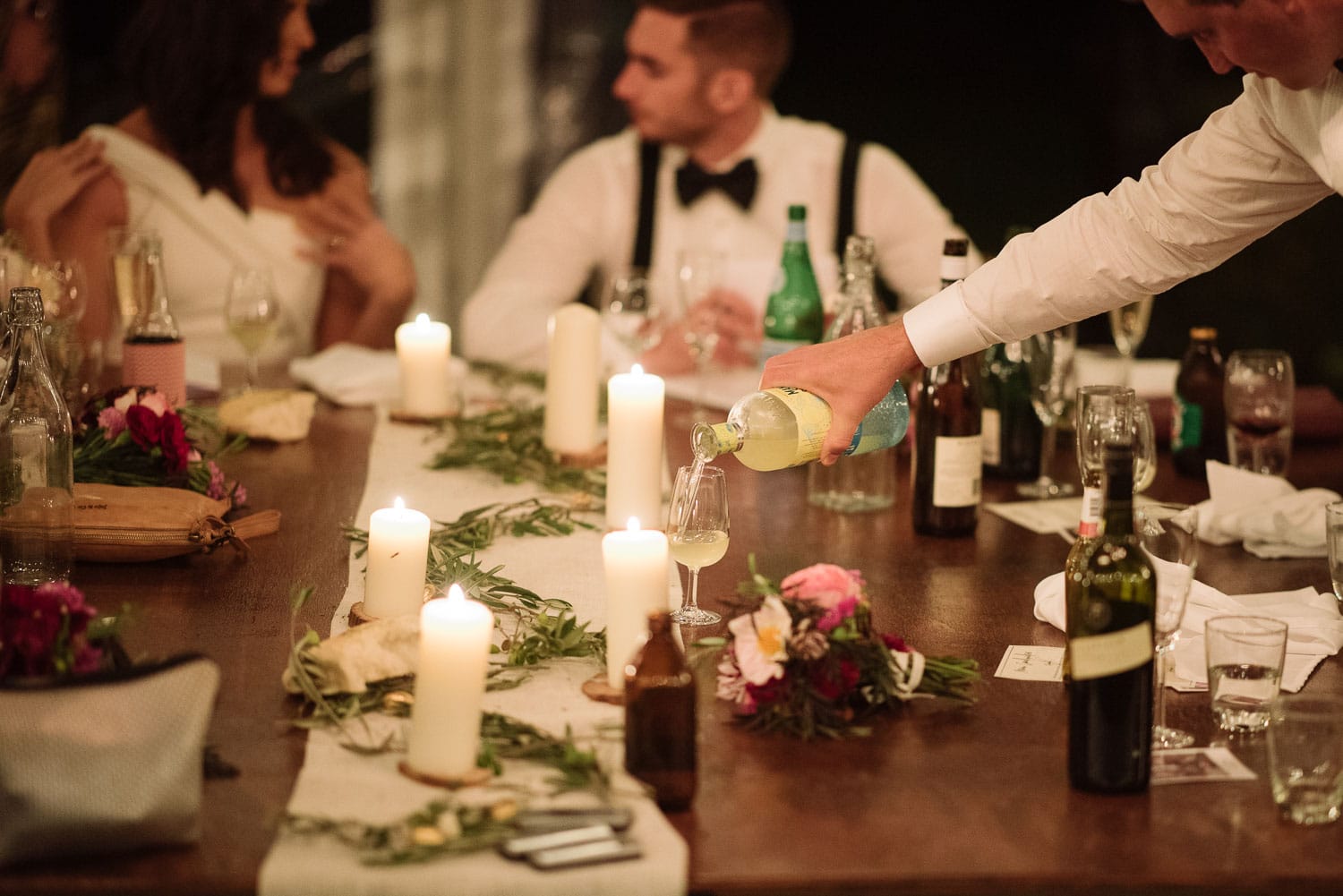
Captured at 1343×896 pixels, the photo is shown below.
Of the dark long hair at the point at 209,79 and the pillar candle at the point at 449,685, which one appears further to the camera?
the dark long hair at the point at 209,79

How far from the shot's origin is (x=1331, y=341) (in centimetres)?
473

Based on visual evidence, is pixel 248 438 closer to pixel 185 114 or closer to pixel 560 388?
pixel 560 388

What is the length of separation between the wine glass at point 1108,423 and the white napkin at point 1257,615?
0.16m

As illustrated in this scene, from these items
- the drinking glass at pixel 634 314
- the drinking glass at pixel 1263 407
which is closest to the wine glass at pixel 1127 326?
the drinking glass at pixel 1263 407

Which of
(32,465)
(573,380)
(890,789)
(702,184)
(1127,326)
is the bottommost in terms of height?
(890,789)

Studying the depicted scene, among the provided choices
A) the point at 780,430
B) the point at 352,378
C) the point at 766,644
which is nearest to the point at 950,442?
the point at 780,430

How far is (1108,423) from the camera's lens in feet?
5.87

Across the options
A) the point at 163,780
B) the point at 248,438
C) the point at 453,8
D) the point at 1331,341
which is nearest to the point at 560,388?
the point at 248,438

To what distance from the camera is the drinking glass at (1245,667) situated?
134cm

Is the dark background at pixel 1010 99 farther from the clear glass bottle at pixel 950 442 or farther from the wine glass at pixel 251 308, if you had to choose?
the clear glass bottle at pixel 950 442

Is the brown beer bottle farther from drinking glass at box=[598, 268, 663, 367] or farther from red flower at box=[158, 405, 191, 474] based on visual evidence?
red flower at box=[158, 405, 191, 474]

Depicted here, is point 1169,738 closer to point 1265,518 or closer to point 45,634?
point 1265,518

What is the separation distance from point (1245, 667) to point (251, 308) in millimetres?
1966

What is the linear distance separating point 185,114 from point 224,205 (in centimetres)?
26
